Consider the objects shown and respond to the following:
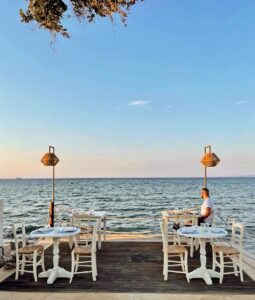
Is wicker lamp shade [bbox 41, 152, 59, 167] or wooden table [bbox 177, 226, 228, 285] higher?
wicker lamp shade [bbox 41, 152, 59, 167]

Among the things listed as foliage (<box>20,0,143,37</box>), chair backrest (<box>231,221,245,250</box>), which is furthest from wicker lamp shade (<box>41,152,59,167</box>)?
chair backrest (<box>231,221,245,250</box>)

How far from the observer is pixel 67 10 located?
3.99 meters

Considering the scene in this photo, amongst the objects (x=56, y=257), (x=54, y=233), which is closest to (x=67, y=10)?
(x=54, y=233)

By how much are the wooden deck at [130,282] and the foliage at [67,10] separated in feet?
11.6

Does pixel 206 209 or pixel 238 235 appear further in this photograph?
pixel 206 209

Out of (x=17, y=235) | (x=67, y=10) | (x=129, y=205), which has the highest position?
(x=67, y=10)

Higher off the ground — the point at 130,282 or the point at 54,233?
the point at 54,233

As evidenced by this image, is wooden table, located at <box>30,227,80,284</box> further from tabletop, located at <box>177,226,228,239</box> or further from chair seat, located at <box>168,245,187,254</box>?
tabletop, located at <box>177,226,228,239</box>

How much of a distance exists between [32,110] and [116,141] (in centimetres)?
802

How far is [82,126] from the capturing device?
1777 cm

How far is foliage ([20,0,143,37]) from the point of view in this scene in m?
3.88

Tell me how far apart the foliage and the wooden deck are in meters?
3.53

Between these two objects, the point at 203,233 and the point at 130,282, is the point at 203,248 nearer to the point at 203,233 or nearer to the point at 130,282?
the point at 203,233

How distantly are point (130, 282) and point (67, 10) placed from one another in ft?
12.5
